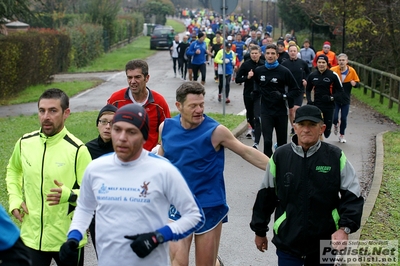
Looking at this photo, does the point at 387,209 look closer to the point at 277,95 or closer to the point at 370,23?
the point at 277,95

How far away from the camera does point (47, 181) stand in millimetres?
5180

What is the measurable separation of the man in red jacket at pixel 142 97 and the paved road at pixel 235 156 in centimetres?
158

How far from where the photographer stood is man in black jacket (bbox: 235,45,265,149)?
13750 mm

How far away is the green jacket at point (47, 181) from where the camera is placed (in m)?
5.16

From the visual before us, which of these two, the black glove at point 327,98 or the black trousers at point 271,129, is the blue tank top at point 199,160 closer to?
the black trousers at point 271,129

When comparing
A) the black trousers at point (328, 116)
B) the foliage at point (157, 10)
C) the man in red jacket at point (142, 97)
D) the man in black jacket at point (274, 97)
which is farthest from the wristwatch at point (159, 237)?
the foliage at point (157, 10)

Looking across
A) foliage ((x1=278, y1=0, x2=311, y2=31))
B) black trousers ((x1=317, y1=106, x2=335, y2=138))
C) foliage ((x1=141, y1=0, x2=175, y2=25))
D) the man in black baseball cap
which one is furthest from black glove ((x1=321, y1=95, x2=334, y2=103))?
foliage ((x1=141, y1=0, x2=175, y2=25))

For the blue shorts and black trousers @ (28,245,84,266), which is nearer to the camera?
black trousers @ (28,245,84,266)

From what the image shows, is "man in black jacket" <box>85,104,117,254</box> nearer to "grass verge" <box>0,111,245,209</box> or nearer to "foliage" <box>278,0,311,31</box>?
"grass verge" <box>0,111,245,209</box>

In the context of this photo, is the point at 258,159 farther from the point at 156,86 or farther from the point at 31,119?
the point at 156,86

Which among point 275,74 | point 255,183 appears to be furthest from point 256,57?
point 255,183

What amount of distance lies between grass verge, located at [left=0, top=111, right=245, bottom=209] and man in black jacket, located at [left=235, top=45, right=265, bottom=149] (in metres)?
0.94

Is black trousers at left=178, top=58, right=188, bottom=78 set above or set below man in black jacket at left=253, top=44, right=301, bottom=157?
below

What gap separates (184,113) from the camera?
229 inches
